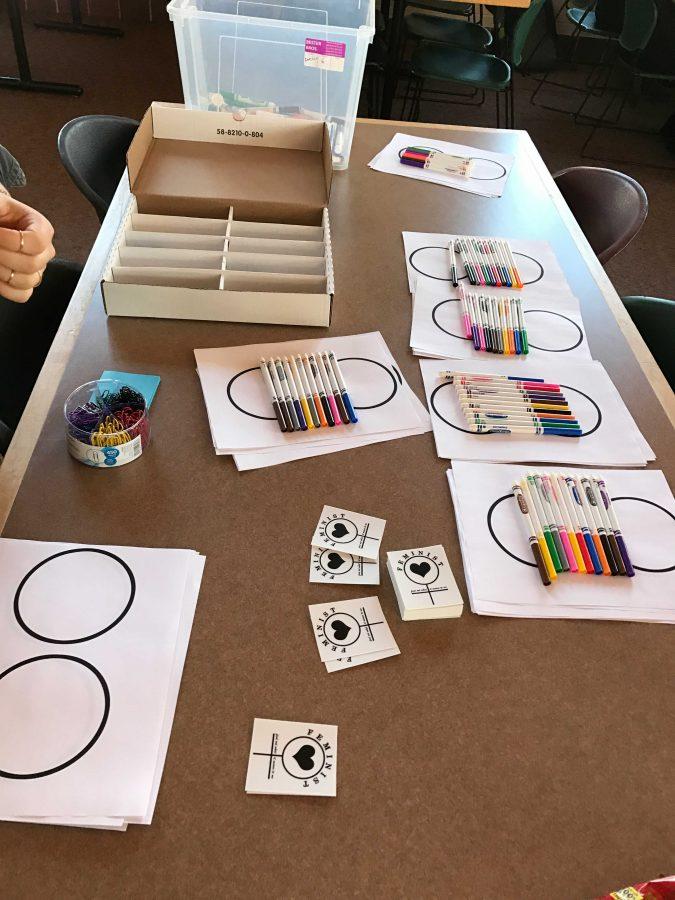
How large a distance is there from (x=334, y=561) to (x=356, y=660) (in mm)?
131

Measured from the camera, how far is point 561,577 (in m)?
0.85

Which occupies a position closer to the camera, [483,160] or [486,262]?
[486,262]

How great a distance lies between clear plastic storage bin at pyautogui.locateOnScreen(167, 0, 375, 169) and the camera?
4.94 ft

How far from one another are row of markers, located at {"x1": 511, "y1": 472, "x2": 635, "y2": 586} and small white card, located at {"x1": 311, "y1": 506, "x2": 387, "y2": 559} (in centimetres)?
19

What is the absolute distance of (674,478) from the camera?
99cm

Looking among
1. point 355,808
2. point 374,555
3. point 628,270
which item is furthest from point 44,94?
point 355,808

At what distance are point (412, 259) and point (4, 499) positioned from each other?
867mm

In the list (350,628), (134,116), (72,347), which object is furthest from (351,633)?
(134,116)

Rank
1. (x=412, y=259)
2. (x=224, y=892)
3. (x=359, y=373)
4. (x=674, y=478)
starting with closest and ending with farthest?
(x=224, y=892) → (x=674, y=478) → (x=359, y=373) → (x=412, y=259)

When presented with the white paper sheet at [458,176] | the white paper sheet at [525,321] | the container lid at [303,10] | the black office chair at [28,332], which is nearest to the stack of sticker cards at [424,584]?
the white paper sheet at [525,321]

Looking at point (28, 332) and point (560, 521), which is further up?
point (560, 521)

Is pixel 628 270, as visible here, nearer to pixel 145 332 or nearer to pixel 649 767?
pixel 145 332

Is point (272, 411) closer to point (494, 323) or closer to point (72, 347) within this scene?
point (72, 347)

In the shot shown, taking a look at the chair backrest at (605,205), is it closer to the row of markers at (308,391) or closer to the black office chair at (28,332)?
the row of markers at (308,391)
